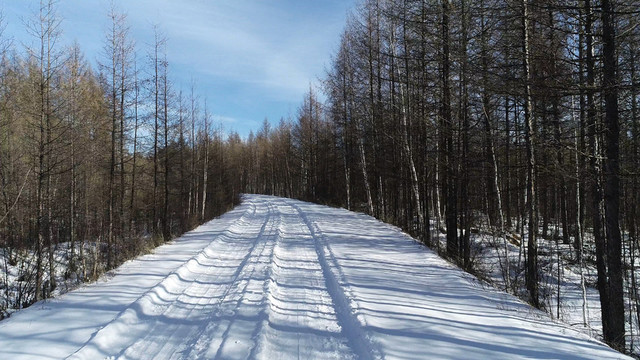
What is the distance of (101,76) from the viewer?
575 inches

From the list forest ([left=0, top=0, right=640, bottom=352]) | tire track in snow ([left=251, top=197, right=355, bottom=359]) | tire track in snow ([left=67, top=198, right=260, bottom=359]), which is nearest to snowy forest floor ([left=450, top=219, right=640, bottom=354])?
→ forest ([left=0, top=0, right=640, bottom=352])

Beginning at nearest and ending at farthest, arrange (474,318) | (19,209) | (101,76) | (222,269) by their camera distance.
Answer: (474,318) → (222,269) → (19,209) → (101,76)

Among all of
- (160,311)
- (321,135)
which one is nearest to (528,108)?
(160,311)

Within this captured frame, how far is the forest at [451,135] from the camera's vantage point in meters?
6.23

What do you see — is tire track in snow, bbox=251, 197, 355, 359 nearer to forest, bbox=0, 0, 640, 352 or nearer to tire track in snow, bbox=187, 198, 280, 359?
tire track in snow, bbox=187, 198, 280, 359

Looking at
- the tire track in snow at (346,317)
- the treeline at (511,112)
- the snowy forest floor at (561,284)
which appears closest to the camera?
the tire track in snow at (346,317)

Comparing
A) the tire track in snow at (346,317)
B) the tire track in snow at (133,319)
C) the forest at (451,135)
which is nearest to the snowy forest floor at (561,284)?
the forest at (451,135)

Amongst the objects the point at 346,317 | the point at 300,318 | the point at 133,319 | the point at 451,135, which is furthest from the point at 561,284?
the point at 133,319

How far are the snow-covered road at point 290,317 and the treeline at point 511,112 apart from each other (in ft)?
8.41

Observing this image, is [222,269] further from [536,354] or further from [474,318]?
[536,354]

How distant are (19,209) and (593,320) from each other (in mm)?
17868

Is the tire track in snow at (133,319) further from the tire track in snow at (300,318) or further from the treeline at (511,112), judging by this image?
the treeline at (511,112)

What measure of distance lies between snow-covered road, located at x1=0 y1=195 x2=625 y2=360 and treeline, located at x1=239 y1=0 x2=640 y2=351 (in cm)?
256

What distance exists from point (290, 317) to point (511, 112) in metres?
14.5
